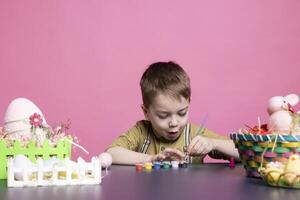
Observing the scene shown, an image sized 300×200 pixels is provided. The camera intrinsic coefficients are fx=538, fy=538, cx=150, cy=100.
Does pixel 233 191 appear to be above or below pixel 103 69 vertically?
below

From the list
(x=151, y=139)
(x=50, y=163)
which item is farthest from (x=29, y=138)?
(x=151, y=139)

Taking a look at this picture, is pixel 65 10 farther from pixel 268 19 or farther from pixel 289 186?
pixel 289 186

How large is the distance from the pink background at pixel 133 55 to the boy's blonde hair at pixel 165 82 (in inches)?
23.1

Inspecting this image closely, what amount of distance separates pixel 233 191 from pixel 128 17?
157 centimetres

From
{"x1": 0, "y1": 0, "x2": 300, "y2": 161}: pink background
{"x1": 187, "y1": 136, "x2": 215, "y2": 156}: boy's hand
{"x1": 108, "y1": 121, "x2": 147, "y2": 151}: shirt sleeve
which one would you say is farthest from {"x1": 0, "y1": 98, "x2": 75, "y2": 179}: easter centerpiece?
{"x1": 0, "y1": 0, "x2": 300, "y2": 161}: pink background

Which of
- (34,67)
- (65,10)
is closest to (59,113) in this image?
(34,67)

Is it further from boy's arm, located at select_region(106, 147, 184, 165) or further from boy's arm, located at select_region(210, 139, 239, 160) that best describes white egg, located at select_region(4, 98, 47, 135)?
boy's arm, located at select_region(210, 139, 239, 160)

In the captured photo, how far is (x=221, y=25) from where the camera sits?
233 centimetres

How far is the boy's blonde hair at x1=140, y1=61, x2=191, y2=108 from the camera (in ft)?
5.11

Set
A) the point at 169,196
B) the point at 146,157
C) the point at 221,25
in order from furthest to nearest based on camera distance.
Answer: the point at 221,25 → the point at 146,157 → the point at 169,196

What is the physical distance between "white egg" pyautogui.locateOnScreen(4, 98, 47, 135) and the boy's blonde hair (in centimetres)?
56

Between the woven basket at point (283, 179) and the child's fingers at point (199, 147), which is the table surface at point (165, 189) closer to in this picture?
the woven basket at point (283, 179)

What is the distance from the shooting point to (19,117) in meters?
1.04

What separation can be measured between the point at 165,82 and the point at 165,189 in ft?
2.59
